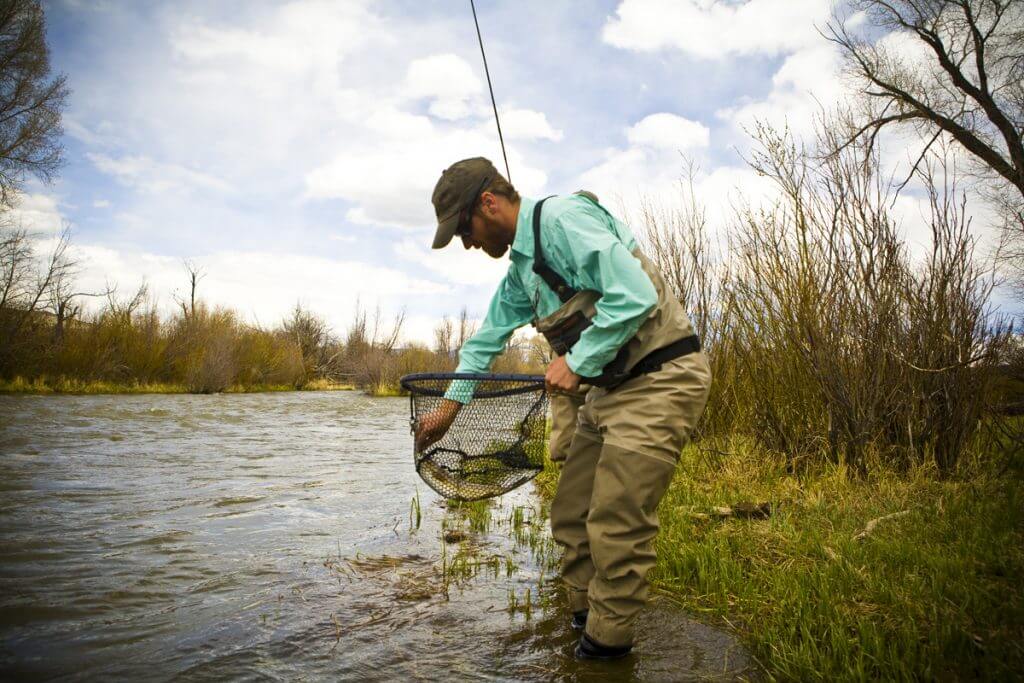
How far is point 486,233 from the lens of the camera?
2.56 metres

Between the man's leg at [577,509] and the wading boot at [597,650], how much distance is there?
0.27 meters

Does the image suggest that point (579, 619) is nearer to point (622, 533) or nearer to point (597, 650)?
point (597, 650)

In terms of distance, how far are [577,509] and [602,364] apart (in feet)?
2.50

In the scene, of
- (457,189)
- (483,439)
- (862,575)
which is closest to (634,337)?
(457,189)

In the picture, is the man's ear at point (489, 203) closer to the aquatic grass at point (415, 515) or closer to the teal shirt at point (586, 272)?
the teal shirt at point (586, 272)

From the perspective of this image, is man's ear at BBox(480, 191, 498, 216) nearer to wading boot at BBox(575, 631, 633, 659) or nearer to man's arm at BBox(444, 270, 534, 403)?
man's arm at BBox(444, 270, 534, 403)

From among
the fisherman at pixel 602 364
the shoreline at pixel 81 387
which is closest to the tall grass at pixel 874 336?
the fisherman at pixel 602 364

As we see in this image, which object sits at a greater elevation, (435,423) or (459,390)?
(459,390)

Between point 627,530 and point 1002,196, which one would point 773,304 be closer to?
Result: point 627,530

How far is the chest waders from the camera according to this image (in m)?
2.27

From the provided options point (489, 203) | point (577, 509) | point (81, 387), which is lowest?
point (81, 387)

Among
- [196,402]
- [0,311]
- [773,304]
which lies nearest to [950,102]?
[773,304]

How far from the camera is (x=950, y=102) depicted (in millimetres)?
15758

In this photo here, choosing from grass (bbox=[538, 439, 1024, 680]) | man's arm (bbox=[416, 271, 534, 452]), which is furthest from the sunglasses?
grass (bbox=[538, 439, 1024, 680])
